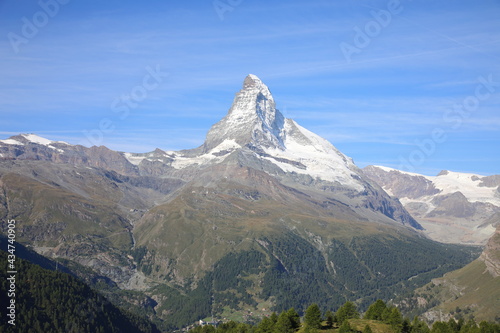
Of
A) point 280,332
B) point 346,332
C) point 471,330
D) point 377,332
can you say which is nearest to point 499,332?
point 471,330

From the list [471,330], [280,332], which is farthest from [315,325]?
[471,330]

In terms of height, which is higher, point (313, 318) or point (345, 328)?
point (313, 318)

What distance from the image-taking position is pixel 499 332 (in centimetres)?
19812

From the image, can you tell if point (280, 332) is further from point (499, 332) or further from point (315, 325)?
point (499, 332)

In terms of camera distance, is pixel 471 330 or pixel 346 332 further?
pixel 471 330

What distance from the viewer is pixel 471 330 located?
199 meters

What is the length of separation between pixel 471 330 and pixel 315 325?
5692 cm

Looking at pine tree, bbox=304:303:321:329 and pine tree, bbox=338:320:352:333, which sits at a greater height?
pine tree, bbox=304:303:321:329

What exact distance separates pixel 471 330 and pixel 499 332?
9996 millimetres

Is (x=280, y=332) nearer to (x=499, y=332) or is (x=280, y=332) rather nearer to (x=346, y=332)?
(x=346, y=332)

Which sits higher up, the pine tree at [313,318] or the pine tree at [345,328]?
the pine tree at [313,318]

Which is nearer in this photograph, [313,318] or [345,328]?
[345,328]

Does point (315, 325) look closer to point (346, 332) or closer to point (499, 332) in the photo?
point (346, 332)

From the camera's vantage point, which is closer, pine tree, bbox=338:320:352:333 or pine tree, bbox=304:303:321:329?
pine tree, bbox=338:320:352:333
